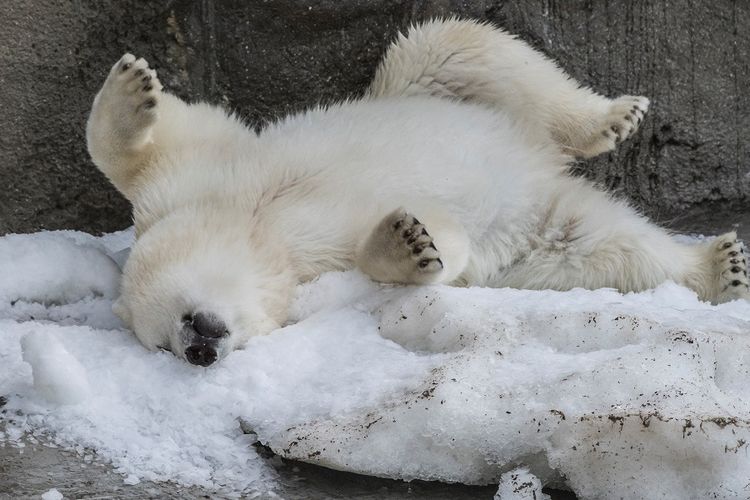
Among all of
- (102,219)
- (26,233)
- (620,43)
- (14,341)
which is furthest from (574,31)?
(14,341)

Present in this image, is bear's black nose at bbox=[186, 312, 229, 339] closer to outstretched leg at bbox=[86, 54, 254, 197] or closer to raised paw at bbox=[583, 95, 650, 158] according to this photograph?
outstretched leg at bbox=[86, 54, 254, 197]

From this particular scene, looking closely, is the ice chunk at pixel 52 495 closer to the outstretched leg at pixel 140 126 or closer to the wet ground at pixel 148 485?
the wet ground at pixel 148 485

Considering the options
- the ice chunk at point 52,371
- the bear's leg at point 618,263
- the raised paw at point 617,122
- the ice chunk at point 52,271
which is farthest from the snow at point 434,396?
the raised paw at point 617,122

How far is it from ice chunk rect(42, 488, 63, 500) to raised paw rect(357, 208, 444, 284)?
47.6 inches

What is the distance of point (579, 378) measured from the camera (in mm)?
2430

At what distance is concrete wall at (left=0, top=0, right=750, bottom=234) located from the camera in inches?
147

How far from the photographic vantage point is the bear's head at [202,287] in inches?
113

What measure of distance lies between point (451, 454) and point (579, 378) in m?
0.36

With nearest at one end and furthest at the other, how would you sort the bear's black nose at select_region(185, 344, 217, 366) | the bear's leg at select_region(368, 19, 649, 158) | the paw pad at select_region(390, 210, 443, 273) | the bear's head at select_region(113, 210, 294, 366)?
the bear's black nose at select_region(185, 344, 217, 366), the bear's head at select_region(113, 210, 294, 366), the paw pad at select_region(390, 210, 443, 273), the bear's leg at select_region(368, 19, 649, 158)

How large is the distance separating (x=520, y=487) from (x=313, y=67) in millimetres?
2318

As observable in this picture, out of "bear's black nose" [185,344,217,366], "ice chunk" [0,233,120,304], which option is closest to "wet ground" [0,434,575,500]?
"bear's black nose" [185,344,217,366]

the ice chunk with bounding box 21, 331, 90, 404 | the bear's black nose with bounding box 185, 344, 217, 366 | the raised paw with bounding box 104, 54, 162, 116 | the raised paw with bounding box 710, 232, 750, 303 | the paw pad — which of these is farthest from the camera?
the raised paw with bounding box 710, 232, 750, 303

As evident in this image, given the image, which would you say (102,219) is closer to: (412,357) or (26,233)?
(26,233)

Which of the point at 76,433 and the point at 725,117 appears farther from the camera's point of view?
the point at 725,117
